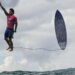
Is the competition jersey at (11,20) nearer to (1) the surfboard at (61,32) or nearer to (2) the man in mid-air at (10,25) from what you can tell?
(2) the man in mid-air at (10,25)

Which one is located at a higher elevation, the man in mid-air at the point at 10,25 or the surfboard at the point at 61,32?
the man in mid-air at the point at 10,25

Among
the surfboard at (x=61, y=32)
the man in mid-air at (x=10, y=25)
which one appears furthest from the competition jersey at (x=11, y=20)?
the surfboard at (x=61, y=32)

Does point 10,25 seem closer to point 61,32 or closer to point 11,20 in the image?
point 11,20

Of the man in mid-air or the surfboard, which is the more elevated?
the man in mid-air

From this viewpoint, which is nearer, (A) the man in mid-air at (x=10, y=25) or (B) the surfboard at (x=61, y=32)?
(A) the man in mid-air at (x=10, y=25)

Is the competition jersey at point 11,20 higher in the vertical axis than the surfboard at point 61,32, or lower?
higher

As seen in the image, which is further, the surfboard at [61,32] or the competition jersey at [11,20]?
the surfboard at [61,32]

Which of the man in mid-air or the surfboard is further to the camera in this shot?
the surfboard

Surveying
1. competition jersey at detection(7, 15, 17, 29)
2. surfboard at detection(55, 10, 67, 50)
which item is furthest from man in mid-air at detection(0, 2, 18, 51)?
surfboard at detection(55, 10, 67, 50)

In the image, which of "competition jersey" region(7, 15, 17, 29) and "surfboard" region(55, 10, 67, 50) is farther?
"surfboard" region(55, 10, 67, 50)

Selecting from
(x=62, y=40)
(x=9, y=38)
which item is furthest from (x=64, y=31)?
(x=9, y=38)

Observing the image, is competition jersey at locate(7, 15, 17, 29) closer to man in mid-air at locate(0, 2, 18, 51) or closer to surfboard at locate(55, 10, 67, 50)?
man in mid-air at locate(0, 2, 18, 51)

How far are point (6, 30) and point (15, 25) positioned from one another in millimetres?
1290

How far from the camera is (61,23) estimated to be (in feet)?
199
